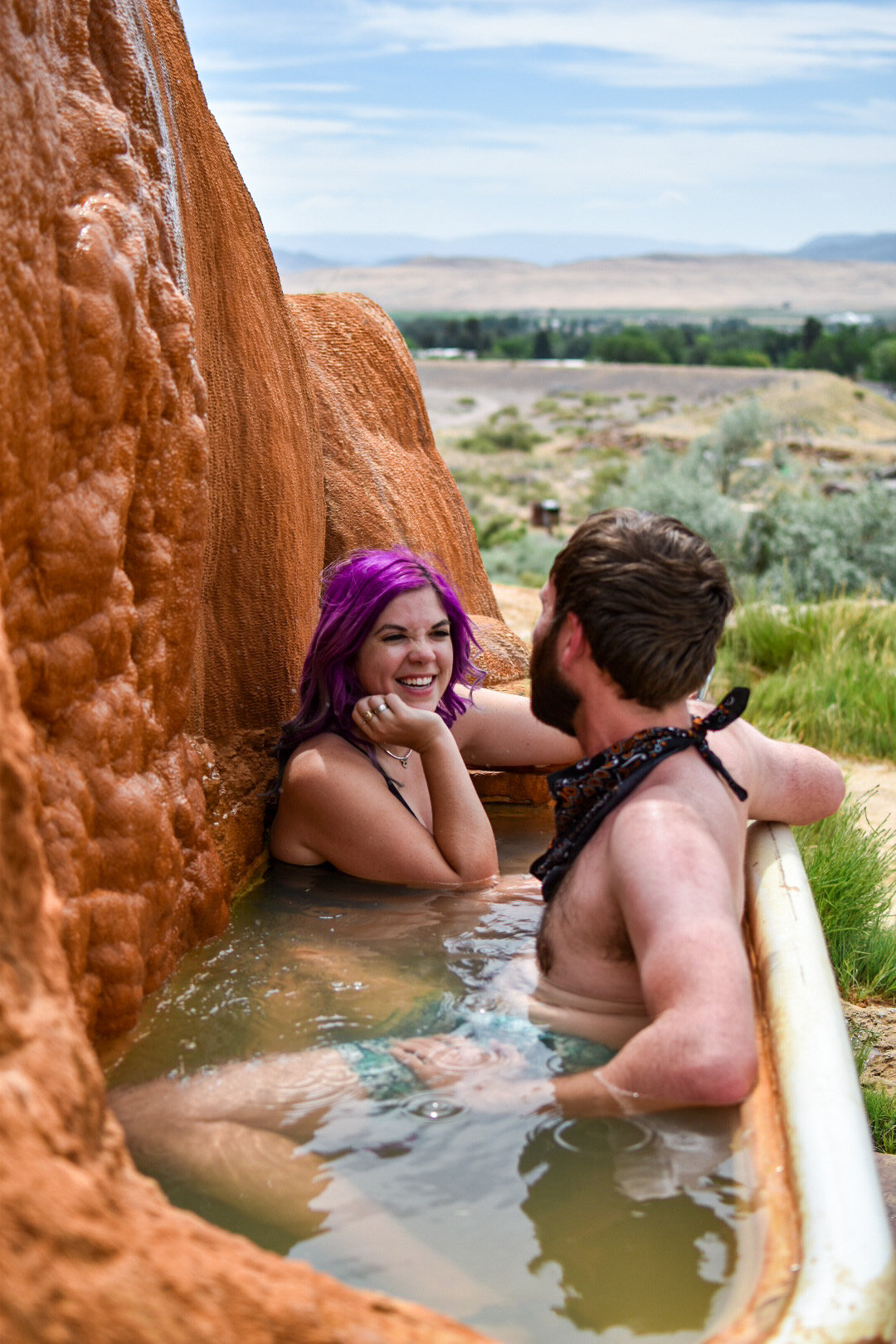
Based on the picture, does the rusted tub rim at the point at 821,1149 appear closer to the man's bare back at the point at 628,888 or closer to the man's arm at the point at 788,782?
the man's bare back at the point at 628,888

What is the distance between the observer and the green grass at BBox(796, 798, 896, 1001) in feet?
13.2

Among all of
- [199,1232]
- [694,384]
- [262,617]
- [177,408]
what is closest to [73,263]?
[177,408]

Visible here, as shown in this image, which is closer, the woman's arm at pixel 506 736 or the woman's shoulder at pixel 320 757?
the woman's shoulder at pixel 320 757

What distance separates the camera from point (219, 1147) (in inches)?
82.7

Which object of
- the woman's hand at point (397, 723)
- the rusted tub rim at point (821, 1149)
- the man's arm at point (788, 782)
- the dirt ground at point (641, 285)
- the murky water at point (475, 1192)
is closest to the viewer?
the rusted tub rim at point (821, 1149)

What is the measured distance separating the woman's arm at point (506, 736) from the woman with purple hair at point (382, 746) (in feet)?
1.19

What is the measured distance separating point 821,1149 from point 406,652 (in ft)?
6.16

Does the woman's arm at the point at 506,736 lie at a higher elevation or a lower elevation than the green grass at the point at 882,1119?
higher

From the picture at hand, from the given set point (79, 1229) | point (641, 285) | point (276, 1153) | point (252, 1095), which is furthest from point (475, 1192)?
point (641, 285)

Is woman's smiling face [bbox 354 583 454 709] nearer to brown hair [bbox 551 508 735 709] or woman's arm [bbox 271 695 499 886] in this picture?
woman's arm [bbox 271 695 499 886]

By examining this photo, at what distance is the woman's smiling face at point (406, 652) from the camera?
3480mm

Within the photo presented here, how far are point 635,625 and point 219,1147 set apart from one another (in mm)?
1114

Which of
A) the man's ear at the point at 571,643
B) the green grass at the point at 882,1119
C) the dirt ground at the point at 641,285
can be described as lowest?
the green grass at the point at 882,1119

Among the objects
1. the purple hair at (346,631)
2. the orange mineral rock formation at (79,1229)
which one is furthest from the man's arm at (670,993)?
the purple hair at (346,631)
